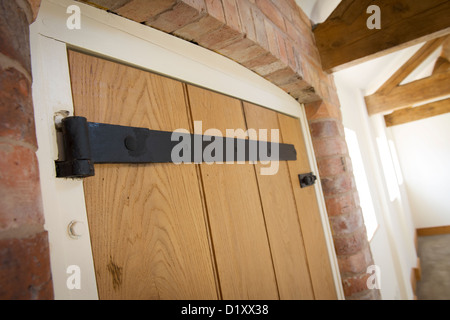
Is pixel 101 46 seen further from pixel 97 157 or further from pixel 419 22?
pixel 419 22

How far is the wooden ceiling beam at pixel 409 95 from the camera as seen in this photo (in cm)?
301

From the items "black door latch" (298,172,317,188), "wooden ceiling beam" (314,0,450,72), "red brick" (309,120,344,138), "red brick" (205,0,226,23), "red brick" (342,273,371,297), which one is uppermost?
"wooden ceiling beam" (314,0,450,72)

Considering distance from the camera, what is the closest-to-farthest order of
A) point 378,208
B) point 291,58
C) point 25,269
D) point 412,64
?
point 25,269, point 291,58, point 378,208, point 412,64

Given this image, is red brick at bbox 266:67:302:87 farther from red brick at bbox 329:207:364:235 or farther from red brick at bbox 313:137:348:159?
red brick at bbox 329:207:364:235

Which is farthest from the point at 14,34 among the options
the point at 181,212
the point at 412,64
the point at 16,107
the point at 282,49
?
the point at 412,64

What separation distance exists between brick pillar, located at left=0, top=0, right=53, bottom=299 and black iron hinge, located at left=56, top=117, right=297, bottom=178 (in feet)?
0.29

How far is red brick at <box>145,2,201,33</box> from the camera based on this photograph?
627 mm

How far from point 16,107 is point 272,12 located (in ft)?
Answer: 3.37

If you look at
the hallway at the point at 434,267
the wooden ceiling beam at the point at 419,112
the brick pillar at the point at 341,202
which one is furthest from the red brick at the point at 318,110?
the wooden ceiling beam at the point at 419,112

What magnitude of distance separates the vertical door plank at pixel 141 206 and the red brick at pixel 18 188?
0.48 ft

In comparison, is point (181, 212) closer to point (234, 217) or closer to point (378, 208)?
point (234, 217)

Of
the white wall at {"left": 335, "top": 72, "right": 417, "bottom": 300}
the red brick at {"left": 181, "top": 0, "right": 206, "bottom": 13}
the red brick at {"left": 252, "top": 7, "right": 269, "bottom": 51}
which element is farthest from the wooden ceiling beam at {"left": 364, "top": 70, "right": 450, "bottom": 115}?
the red brick at {"left": 181, "top": 0, "right": 206, "bottom": 13}

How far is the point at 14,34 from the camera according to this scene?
0.34 m
